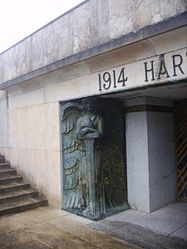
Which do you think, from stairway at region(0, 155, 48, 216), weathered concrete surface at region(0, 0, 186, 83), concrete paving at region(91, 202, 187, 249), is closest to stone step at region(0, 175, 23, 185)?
stairway at region(0, 155, 48, 216)

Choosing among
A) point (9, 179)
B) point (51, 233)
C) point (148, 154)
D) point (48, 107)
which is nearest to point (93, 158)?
point (148, 154)

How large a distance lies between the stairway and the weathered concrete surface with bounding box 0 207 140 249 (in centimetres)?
23

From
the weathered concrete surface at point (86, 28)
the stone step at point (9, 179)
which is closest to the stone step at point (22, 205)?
the stone step at point (9, 179)

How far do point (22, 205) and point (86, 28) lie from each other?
396 centimetres

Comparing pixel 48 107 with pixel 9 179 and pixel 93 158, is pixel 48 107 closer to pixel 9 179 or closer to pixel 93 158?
pixel 93 158

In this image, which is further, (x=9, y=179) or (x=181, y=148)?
(x=9, y=179)

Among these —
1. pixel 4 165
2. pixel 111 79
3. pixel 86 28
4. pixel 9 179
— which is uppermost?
pixel 86 28

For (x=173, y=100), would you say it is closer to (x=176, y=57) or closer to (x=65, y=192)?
(x=176, y=57)

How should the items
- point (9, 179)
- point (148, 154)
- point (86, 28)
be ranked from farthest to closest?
1. point (9, 179)
2. point (148, 154)
3. point (86, 28)

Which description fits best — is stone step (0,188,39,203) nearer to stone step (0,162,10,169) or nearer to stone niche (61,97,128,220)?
stone niche (61,97,128,220)

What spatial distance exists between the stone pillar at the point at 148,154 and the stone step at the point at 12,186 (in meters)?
2.65

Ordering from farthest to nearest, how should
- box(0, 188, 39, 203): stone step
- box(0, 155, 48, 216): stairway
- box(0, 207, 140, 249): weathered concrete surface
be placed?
box(0, 188, 39, 203): stone step < box(0, 155, 48, 216): stairway < box(0, 207, 140, 249): weathered concrete surface

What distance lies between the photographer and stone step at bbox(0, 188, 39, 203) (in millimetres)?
6340

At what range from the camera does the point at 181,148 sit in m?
6.61
